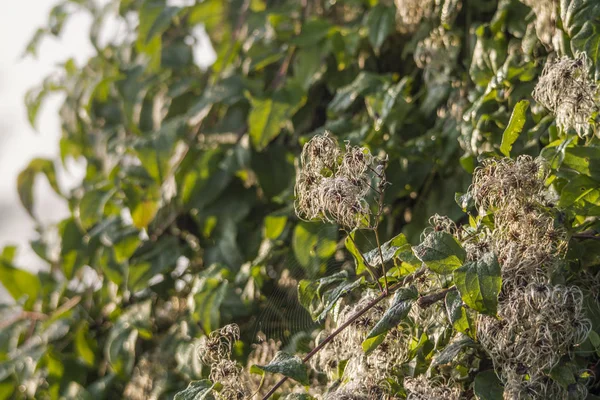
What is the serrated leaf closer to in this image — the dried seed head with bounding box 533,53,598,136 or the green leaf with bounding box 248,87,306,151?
the dried seed head with bounding box 533,53,598,136

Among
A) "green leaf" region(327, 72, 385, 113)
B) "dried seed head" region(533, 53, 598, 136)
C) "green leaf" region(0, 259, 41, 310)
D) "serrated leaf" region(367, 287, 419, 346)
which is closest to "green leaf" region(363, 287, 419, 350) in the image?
"serrated leaf" region(367, 287, 419, 346)

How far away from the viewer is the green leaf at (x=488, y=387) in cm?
66

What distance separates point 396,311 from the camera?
64 centimetres

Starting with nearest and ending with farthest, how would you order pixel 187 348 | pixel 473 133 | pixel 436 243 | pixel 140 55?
1. pixel 436 243
2. pixel 473 133
3. pixel 187 348
4. pixel 140 55

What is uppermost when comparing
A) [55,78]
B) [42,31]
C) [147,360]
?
[42,31]

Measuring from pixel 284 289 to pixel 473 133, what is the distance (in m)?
0.39

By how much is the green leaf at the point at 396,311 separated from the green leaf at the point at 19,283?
1109 mm

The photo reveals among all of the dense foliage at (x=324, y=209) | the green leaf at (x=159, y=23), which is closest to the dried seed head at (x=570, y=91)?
the dense foliage at (x=324, y=209)

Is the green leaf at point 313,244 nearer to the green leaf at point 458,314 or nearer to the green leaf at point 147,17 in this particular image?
the green leaf at point 458,314

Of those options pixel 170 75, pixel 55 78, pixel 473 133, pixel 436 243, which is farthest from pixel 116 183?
pixel 436 243

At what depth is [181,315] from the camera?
4.24ft

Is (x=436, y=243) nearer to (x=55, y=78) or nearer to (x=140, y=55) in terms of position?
(x=140, y=55)

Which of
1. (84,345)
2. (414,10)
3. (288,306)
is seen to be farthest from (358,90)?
(84,345)

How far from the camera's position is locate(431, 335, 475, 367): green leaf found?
68 cm
